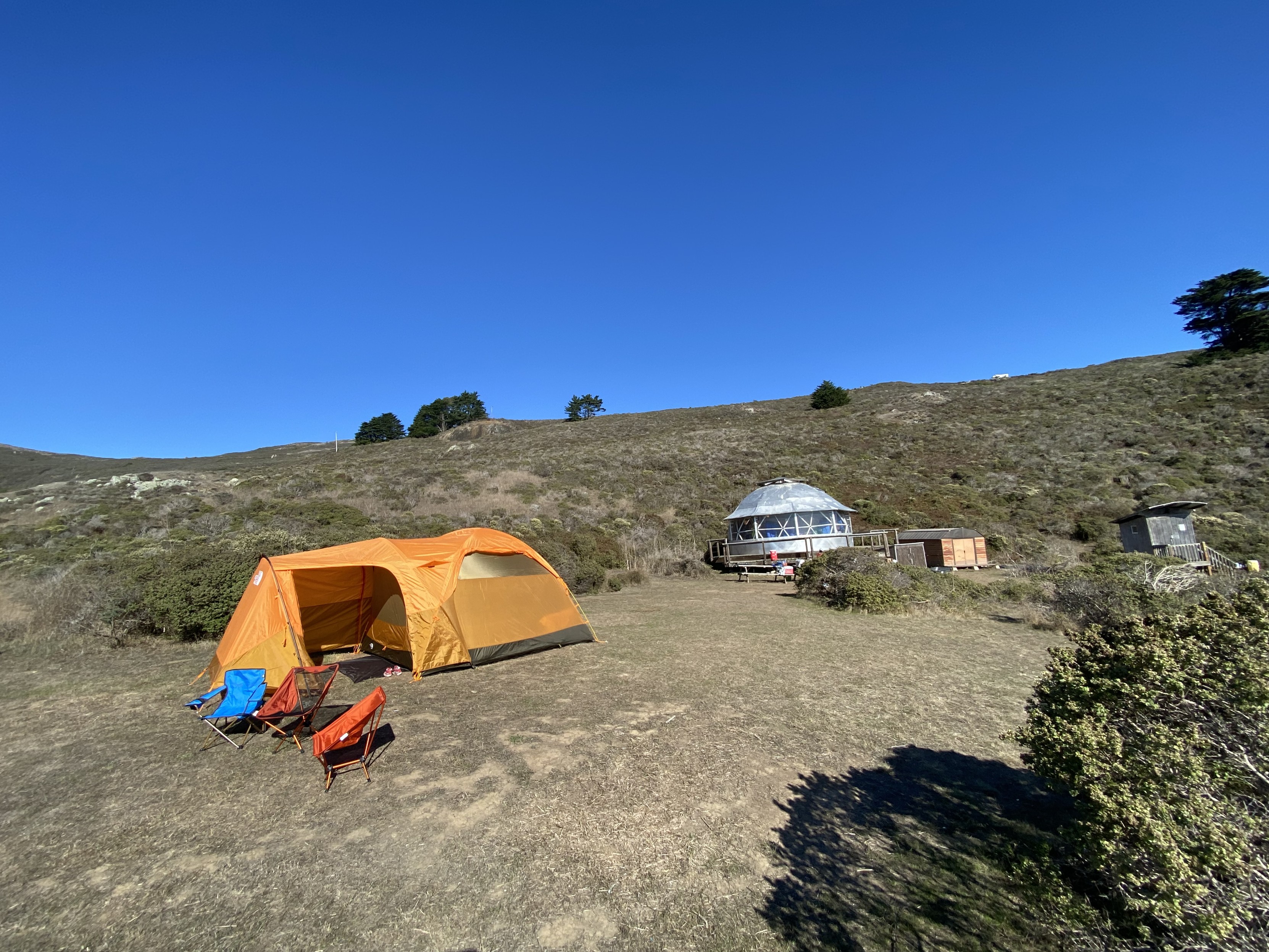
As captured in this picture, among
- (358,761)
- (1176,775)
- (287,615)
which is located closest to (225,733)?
(287,615)

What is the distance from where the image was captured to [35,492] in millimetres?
24422

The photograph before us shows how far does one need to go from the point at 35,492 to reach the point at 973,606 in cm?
3496

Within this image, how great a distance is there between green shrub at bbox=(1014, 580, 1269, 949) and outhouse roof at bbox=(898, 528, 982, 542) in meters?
20.7

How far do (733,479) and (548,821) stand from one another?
31521 millimetres

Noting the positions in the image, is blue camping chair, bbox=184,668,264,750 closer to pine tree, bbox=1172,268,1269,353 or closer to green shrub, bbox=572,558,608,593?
green shrub, bbox=572,558,608,593

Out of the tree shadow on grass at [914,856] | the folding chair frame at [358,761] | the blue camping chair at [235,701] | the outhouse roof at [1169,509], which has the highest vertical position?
the outhouse roof at [1169,509]

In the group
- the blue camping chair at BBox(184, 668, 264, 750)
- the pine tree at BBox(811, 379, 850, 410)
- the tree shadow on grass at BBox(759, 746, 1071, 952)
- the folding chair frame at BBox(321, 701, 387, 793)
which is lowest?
the tree shadow on grass at BBox(759, 746, 1071, 952)

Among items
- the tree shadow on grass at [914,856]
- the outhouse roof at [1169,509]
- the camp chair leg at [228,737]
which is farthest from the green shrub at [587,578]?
the outhouse roof at [1169,509]

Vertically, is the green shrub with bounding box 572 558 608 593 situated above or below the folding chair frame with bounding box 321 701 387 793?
above

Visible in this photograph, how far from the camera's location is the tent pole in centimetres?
773

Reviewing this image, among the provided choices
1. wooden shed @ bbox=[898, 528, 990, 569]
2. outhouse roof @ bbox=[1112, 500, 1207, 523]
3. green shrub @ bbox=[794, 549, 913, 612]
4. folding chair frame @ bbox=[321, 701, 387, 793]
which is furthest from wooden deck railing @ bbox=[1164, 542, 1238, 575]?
folding chair frame @ bbox=[321, 701, 387, 793]

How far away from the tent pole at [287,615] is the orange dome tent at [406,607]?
0.01 meters

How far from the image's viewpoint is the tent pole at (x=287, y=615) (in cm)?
773

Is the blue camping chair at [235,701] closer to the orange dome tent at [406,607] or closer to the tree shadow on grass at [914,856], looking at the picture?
the orange dome tent at [406,607]
